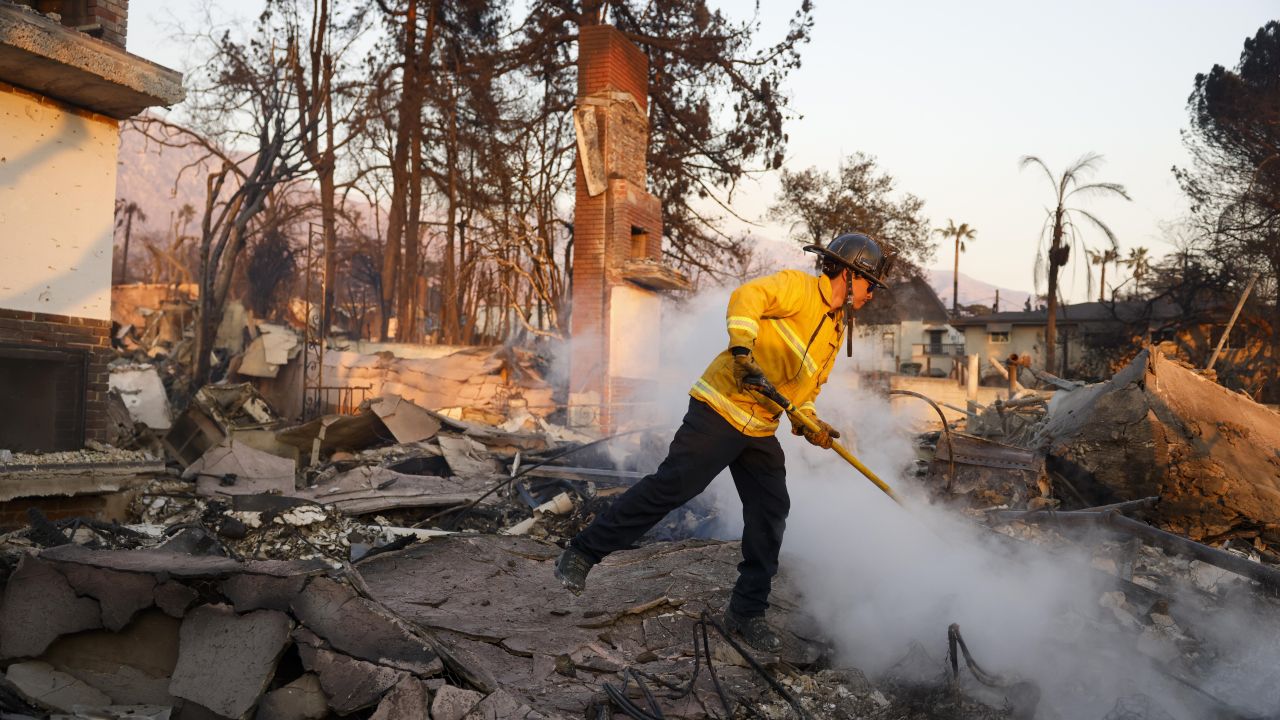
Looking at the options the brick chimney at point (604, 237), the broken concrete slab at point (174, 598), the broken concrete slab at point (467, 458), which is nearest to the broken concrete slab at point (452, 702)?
the broken concrete slab at point (174, 598)

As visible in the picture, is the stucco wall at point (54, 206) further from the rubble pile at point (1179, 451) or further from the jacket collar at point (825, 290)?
the rubble pile at point (1179, 451)

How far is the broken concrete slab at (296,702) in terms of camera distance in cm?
307

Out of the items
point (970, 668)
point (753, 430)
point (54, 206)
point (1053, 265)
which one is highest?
point (1053, 265)

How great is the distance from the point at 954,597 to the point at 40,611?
13.4ft

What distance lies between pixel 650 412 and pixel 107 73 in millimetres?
8484

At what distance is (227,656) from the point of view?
126 inches

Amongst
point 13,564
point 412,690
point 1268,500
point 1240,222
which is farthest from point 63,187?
point 1240,222

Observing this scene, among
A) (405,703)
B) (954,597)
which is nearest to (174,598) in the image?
(405,703)

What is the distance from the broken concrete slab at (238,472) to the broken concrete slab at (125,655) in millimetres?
4383

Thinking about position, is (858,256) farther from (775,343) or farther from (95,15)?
(95,15)

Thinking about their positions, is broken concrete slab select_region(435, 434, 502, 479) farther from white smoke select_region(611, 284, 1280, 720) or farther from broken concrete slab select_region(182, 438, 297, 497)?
white smoke select_region(611, 284, 1280, 720)

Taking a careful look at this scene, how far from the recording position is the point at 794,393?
4484mm

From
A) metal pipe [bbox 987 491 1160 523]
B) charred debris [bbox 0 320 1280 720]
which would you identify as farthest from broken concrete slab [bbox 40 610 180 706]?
metal pipe [bbox 987 491 1160 523]

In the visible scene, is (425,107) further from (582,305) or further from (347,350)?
(582,305)
